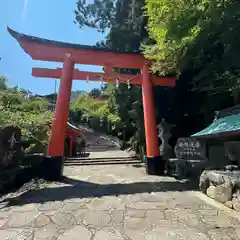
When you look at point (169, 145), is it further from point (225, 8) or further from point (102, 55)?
point (225, 8)

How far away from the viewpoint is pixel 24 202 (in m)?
5.89

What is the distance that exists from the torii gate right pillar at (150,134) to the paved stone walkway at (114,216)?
288 cm

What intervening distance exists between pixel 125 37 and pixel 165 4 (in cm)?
691

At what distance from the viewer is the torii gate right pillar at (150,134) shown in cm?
1016

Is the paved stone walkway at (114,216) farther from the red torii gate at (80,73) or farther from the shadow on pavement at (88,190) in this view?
the red torii gate at (80,73)

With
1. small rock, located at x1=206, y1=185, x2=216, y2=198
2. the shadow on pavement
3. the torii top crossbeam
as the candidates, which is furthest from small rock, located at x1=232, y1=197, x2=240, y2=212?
the torii top crossbeam

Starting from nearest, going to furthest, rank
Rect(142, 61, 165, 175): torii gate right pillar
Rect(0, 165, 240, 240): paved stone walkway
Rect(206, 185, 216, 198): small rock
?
1. Rect(0, 165, 240, 240): paved stone walkway
2. Rect(206, 185, 216, 198): small rock
3. Rect(142, 61, 165, 175): torii gate right pillar

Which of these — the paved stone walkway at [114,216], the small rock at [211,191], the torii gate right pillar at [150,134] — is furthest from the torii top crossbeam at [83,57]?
the small rock at [211,191]

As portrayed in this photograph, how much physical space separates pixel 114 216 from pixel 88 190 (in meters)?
2.46

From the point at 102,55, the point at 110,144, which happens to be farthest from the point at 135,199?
the point at 110,144

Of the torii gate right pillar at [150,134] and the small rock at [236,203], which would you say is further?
the torii gate right pillar at [150,134]

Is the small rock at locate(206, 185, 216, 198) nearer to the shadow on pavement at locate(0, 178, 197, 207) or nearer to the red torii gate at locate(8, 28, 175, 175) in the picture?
the shadow on pavement at locate(0, 178, 197, 207)

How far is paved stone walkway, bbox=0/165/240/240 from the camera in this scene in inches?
154

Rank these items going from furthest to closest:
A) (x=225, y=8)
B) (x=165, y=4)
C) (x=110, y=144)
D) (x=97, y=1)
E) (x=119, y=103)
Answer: (x=110, y=144) → (x=97, y=1) → (x=119, y=103) → (x=165, y=4) → (x=225, y=8)
